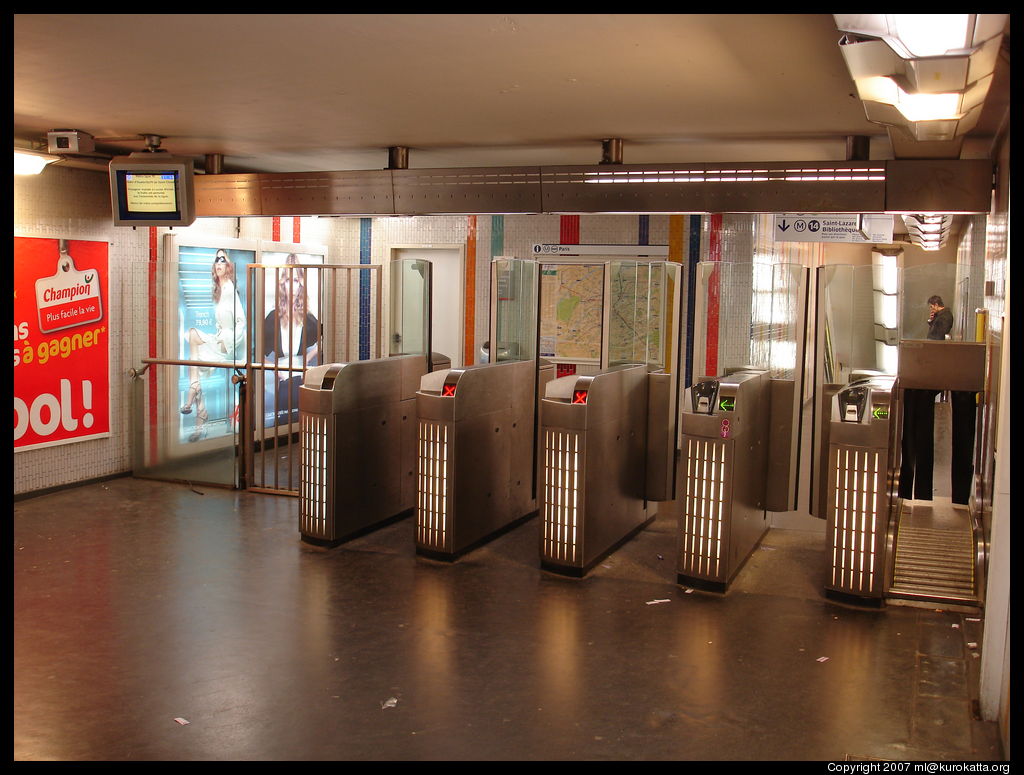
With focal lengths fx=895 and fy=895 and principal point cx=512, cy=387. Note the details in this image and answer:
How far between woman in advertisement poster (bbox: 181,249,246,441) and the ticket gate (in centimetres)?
332

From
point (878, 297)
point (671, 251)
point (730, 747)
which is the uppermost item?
point (671, 251)

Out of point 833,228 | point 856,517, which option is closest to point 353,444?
point 856,517

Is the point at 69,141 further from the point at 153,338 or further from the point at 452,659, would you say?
the point at 452,659

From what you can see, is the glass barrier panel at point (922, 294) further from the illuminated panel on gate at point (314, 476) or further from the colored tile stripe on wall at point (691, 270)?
the illuminated panel on gate at point (314, 476)

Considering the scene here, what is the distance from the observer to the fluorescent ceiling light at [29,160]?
6309 millimetres

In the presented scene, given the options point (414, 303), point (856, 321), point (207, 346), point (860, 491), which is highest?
point (414, 303)

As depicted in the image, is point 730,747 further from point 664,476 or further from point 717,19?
point 664,476

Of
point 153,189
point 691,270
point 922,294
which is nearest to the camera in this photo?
point 922,294

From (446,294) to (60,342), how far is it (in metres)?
3.72

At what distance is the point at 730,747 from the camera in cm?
342

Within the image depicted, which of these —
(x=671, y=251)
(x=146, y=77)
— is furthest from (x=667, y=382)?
(x=146, y=77)

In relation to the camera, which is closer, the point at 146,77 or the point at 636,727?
the point at 636,727

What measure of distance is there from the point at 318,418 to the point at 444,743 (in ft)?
9.89

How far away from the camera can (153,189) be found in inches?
256
